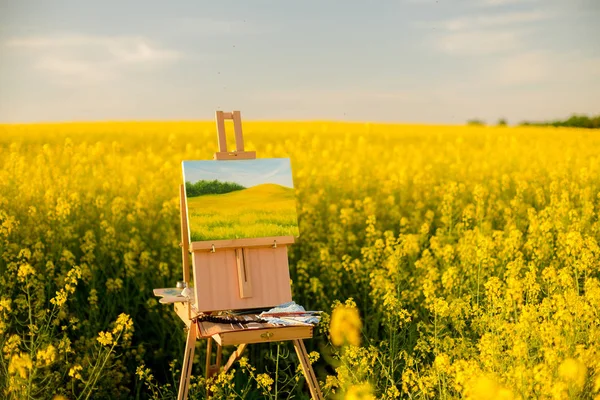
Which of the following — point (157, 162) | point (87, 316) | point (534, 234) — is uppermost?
point (157, 162)

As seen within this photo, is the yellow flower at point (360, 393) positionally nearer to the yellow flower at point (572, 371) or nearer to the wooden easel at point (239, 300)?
the wooden easel at point (239, 300)

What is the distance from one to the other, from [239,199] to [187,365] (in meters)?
0.88

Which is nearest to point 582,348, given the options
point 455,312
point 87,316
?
point 455,312

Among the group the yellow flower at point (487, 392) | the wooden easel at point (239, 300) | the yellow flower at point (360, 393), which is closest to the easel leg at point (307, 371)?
the wooden easel at point (239, 300)

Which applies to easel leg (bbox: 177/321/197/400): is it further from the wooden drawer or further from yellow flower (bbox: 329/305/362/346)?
yellow flower (bbox: 329/305/362/346)

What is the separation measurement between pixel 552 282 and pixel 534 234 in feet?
3.49

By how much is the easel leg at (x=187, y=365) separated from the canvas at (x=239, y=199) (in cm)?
45

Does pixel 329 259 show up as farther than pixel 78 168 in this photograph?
No

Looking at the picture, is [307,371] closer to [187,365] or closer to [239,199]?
[187,365]

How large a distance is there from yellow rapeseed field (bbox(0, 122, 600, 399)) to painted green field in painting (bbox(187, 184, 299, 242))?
0.58 m

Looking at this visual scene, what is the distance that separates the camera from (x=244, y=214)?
4410mm

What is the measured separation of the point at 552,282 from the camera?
4961 millimetres

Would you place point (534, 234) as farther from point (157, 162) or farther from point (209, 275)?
point (157, 162)

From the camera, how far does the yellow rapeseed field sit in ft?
13.8
